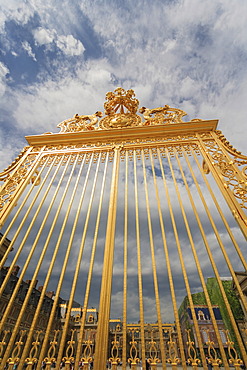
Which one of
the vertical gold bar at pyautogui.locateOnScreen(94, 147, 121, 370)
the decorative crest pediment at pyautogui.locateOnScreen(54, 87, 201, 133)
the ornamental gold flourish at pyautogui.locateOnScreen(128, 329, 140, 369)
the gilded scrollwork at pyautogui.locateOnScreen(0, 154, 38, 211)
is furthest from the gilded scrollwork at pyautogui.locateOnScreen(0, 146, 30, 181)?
the ornamental gold flourish at pyautogui.locateOnScreen(128, 329, 140, 369)

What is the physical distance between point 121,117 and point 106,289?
4256mm

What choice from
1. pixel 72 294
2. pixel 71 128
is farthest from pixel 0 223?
pixel 71 128

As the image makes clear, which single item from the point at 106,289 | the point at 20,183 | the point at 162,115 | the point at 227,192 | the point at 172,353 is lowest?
the point at 172,353

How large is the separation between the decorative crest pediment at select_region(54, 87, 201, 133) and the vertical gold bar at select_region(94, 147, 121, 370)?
2.17 meters

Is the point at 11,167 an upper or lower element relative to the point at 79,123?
lower

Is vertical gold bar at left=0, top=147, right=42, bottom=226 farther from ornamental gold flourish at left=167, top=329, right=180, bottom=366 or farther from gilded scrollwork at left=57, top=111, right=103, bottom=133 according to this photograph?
ornamental gold flourish at left=167, top=329, right=180, bottom=366

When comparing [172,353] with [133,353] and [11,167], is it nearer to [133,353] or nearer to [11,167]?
[133,353]

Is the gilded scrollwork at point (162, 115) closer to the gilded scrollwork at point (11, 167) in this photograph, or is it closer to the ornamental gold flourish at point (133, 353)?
the gilded scrollwork at point (11, 167)

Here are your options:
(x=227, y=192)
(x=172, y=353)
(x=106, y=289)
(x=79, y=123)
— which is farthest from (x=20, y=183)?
(x=227, y=192)

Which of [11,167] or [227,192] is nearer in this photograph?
[227,192]

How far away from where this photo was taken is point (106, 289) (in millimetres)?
2654

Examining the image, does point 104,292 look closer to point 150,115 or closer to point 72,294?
point 72,294

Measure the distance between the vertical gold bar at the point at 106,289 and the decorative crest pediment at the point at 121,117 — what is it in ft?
7.12

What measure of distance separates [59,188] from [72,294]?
205 cm
